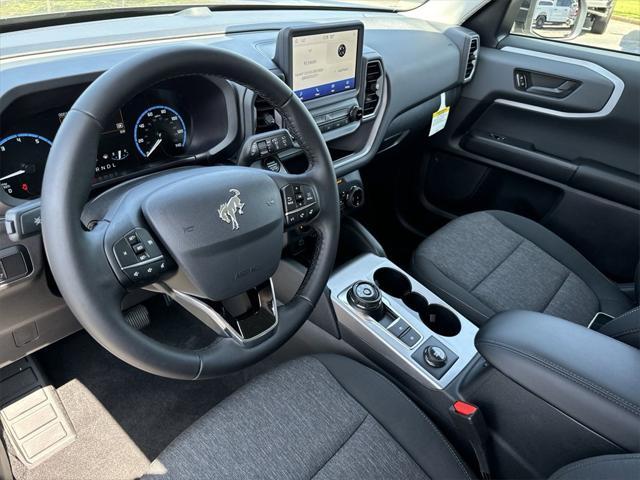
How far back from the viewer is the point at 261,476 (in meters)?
0.91

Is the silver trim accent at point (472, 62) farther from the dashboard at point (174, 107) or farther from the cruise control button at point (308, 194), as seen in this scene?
the cruise control button at point (308, 194)

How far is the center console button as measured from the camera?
118 centimetres

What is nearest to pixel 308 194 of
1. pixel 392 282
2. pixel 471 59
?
Answer: pixel 392 282

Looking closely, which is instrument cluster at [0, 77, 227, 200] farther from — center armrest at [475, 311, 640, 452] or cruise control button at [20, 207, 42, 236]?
center armrest at [475, 311, 640, 452]

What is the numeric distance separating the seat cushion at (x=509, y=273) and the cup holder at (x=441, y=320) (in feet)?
0.25

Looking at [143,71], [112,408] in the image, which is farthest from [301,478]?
[112,408]

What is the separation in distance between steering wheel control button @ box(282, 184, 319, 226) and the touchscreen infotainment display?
15.4 inches

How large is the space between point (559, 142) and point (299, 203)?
1.31 m

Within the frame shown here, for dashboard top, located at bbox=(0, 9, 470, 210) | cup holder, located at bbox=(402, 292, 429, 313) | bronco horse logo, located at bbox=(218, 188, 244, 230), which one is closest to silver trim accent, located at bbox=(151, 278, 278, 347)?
bronco horse logo, located at bbox=(218, 188, 244, 230)

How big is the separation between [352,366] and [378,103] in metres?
0.80

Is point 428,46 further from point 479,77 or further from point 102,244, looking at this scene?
point 102,244

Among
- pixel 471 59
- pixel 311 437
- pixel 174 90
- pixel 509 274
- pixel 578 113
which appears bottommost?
pixel 509 274

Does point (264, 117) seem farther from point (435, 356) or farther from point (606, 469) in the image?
point (606, 469)

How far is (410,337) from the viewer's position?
1.24 m
